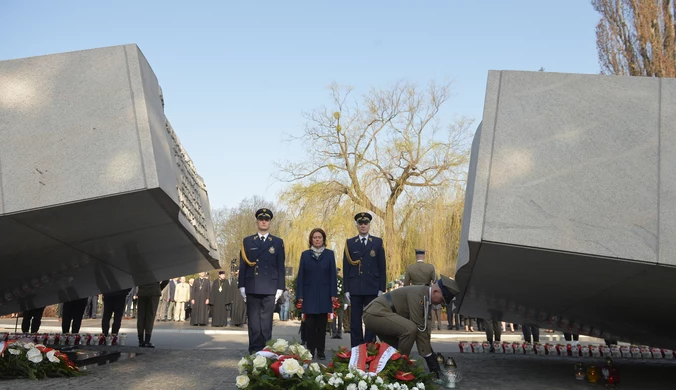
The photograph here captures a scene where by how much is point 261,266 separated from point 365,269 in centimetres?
143

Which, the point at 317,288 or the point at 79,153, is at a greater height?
the point at 79,153

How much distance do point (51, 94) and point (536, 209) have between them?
469 cm

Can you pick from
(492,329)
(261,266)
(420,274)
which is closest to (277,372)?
(261,266)

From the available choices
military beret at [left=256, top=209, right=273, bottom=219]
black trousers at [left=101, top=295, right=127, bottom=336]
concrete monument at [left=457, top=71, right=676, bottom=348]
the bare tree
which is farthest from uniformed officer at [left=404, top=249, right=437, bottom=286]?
the bare tree

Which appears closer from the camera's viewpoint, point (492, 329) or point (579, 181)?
point (579, 181)

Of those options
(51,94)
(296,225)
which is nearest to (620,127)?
(51,94)

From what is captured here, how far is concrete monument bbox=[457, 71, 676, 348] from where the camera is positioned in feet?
17.0

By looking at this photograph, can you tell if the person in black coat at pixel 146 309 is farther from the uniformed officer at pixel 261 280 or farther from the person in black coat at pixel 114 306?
the uniformed officer at pixel 261 280

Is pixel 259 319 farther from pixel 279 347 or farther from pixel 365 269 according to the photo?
pixel 279 347

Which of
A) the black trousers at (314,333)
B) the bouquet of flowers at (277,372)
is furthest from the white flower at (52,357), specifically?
the black trousers at (314,333)

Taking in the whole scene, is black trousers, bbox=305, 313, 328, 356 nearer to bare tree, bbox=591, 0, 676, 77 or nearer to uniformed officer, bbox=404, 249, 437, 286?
uniformed officer, bbox=404, 249, 437, 286

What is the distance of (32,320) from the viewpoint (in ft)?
38.9

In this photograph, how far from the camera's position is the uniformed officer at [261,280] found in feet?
24.8

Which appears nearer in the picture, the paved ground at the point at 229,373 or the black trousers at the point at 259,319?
the paved ground at the point at 229,373
